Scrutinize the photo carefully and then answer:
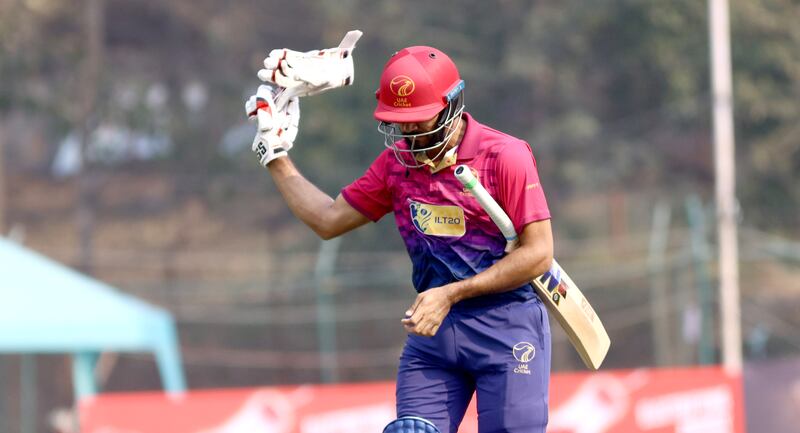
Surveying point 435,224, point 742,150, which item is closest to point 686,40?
point 742,150

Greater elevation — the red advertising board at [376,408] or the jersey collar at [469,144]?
the jersey collar at [469,144]

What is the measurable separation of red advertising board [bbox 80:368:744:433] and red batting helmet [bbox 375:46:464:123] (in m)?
3.83

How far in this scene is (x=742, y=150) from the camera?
1930 centimetres

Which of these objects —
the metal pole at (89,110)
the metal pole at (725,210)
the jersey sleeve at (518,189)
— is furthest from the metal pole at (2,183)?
the jersey sleeve at (518,189)

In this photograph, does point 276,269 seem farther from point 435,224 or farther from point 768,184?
point 435,224

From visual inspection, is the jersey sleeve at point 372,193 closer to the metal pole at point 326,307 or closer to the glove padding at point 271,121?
the glove padding at point 271,121

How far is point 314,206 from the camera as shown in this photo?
4.87m

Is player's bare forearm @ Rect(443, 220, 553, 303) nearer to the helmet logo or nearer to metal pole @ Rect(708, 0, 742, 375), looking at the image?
the helmet logo

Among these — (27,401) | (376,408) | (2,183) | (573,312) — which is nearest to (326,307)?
(27,401)

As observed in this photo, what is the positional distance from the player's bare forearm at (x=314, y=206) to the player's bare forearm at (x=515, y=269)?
28.3 inches

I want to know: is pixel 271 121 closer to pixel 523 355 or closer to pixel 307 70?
pixel 307 70

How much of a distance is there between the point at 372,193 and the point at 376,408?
3.80 m

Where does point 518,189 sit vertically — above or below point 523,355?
above

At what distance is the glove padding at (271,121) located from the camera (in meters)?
4.70
